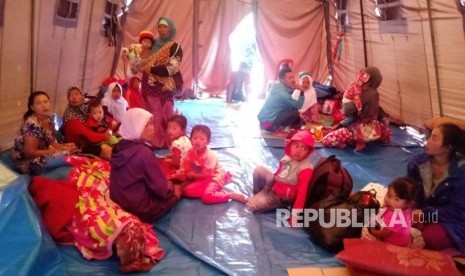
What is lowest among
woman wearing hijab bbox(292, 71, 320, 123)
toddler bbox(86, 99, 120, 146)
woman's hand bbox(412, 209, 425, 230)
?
woman's hand bbox(412, 209, 425, 230)

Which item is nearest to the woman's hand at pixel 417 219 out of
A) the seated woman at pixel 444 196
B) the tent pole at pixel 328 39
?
the seated woman at pixel 444 196

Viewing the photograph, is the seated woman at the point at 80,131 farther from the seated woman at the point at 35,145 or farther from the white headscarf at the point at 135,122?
the white headscarf at the point at 135,122

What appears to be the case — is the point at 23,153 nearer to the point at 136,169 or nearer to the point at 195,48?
the point at 136,169

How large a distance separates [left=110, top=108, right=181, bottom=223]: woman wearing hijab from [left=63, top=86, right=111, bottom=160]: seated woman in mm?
1317

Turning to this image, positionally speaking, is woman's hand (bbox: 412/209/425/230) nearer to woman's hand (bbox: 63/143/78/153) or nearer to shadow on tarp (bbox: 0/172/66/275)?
shadow on tarp (bbox: 0/172/66/275)

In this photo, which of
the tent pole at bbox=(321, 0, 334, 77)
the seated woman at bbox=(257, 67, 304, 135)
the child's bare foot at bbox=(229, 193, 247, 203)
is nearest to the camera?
the child's bare foot at bbox=(229, 193, 247, 203)

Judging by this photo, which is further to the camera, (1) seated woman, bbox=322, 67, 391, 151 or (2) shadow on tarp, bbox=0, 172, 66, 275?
(1) seated woman, bbox=322, 67, 391, 151

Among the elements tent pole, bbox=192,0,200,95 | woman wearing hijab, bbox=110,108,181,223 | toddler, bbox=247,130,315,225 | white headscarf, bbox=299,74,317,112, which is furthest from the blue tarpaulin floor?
tent pole, bbox=192,0,200,95

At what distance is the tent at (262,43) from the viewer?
Answer: 434cm

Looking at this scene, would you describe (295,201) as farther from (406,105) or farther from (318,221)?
(406,105)

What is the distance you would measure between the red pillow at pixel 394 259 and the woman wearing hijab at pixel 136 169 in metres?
1.46

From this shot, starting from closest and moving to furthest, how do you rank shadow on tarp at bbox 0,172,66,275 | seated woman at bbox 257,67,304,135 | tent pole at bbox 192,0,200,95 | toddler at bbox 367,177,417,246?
shadow on tarp at bbox 0,172,66,275
toddler at bbox 367,177,417,246
seated woman at bbox 257,67,304,135
tent pole at bbox 192,0,200,95

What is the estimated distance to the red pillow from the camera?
231 cm

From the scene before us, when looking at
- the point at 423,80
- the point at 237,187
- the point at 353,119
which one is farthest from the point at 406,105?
the point at 237,187
